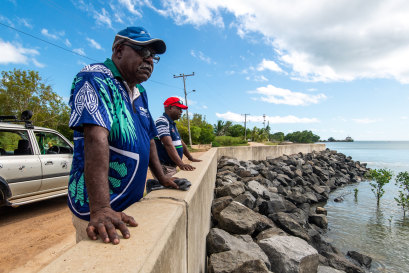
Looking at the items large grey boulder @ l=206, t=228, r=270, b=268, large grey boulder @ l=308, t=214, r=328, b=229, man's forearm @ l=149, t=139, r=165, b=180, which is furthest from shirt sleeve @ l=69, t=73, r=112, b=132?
large grey boulder @ l=308, t=214, r=328, b=229

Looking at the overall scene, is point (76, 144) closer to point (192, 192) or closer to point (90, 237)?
point (90, 237)

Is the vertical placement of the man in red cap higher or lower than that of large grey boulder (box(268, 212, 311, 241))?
higher

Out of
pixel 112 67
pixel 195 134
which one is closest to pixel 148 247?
pixel 112 67

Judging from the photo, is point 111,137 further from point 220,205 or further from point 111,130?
point 220,205

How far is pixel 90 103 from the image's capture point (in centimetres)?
124

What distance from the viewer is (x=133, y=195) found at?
5.37 feet

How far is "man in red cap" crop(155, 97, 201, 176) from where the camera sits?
3.39 metres

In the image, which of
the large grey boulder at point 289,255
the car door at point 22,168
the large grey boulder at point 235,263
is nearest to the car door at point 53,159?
the car door at point 22,168

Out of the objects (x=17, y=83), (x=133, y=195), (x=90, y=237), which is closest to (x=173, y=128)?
(x=133, y=195)

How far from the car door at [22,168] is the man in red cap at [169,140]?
284cm

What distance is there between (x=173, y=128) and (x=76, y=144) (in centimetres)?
252

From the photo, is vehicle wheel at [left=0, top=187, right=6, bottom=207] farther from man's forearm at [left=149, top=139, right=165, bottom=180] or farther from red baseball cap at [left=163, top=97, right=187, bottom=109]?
man's forearm at [left=149, top=139, right=165, bottom=180]

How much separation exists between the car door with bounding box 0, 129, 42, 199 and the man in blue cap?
154 inches

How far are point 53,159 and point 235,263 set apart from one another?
443cm
